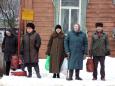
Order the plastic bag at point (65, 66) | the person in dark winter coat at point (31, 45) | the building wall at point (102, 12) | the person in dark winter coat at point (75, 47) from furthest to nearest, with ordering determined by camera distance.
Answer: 1. the building wall at point (102, 12)
2. the plastic bag at point (65, 66)
3. the person in dark winter coat at point (31, 45)
4. the person in dark winter coat at point (75, 47)

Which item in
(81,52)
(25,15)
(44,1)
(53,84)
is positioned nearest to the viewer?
(53,84)

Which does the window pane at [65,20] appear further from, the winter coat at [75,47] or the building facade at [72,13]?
the winter coat at [75,47]

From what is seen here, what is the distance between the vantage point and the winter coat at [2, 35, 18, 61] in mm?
16672

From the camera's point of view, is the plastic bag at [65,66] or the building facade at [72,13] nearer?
the plastic bag at [65,66]

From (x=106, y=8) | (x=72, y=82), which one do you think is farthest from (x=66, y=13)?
(x=72, y=82)

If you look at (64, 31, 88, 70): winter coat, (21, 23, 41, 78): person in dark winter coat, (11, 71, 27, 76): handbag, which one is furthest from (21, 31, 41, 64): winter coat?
(64, 31, 88, 70): winter coat

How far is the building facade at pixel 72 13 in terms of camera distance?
22656 mm

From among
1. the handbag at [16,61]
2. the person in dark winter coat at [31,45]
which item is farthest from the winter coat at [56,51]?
the handbag at [16,61]

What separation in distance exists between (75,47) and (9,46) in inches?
105

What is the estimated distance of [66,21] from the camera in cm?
2294

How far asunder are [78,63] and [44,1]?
7.99m

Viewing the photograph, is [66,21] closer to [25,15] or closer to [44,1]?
[44,1]

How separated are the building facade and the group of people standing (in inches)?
276

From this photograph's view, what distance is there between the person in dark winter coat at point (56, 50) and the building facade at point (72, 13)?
23.1 ft
